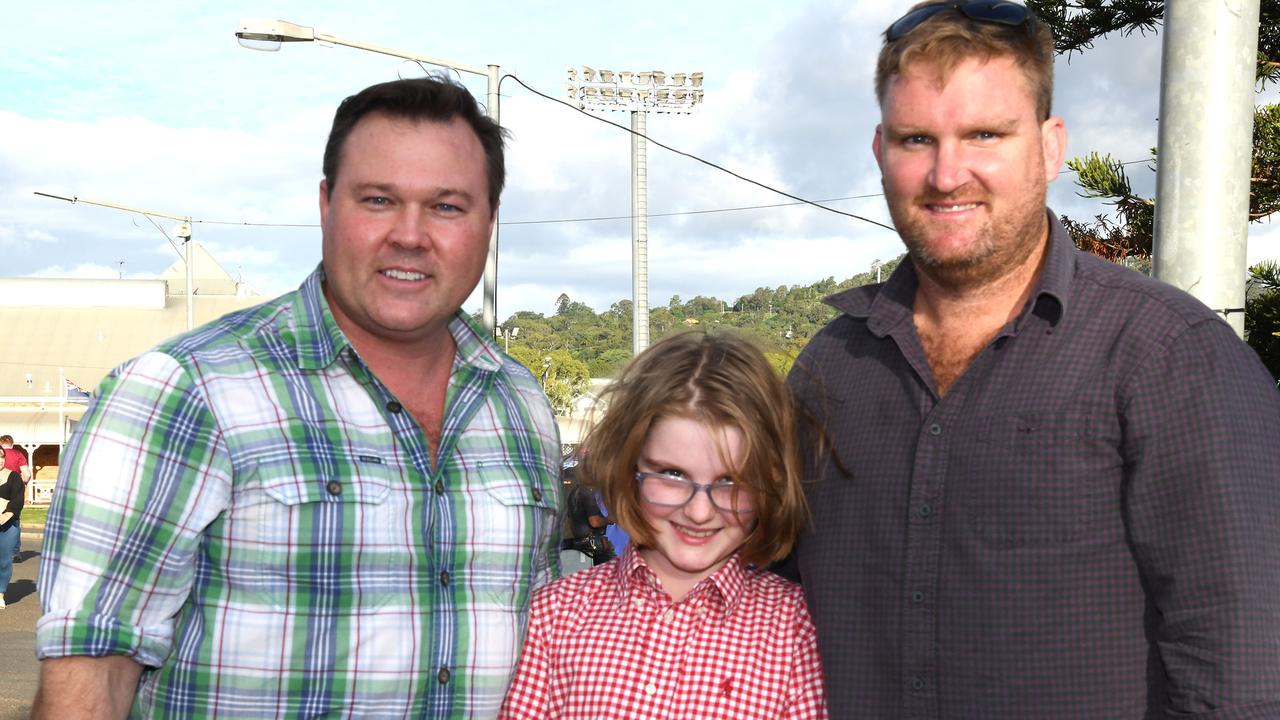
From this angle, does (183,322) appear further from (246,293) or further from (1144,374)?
(1144,374)

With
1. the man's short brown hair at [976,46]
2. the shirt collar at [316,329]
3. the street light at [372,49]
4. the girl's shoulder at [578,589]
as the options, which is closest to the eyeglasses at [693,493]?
the girl's shoulder at [578,589]

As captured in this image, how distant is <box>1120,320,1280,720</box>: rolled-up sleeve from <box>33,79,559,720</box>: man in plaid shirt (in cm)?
155

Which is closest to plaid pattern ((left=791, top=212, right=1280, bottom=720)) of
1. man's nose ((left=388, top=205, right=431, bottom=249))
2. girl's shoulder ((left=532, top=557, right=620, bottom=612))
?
girl's shoulder ((left=532, top=557, right=620, bottom=612))

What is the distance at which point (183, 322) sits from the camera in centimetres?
7756

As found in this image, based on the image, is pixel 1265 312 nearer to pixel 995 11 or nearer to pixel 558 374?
pixel 995 11

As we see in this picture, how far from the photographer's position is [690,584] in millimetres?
3174

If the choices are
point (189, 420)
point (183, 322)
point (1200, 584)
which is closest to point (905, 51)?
point (1200, 584)

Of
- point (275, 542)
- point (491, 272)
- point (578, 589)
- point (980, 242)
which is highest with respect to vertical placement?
point (491, 272)

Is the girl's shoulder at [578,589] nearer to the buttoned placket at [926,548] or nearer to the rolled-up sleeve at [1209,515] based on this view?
the buttoned placket at [926,548]

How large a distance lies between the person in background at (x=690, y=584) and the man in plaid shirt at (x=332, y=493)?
0.18m

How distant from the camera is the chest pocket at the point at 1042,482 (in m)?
2.46

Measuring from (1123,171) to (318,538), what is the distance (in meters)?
5.16

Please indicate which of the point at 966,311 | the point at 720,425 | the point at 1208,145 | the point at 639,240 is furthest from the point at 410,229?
the point at 639,240

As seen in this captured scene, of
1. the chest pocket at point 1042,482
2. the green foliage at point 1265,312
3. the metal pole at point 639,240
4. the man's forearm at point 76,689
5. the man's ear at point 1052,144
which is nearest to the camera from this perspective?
the chest pocket at point 1042,482
